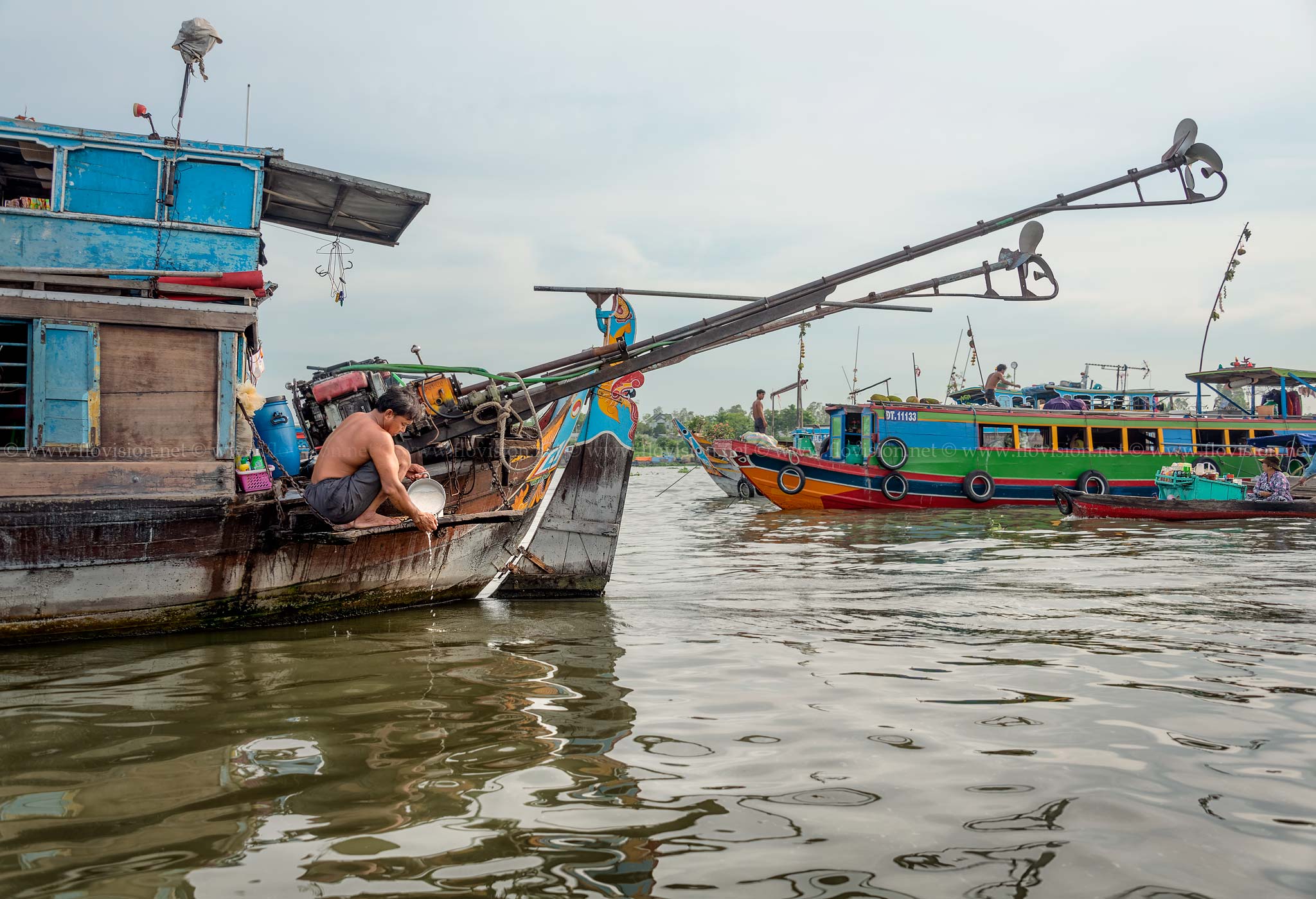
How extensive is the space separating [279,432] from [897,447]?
51.2 ft

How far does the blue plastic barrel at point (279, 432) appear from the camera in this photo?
6703mm

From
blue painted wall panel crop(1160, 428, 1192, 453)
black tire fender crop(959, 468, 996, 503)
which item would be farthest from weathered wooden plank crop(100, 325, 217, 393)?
blue painted wall panel crop(1160, 428, 1192, 453)

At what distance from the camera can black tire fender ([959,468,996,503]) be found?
1978cm

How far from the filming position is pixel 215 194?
670 cm

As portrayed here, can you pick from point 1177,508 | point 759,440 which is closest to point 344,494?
point 1177,508

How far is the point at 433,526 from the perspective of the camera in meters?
6.00

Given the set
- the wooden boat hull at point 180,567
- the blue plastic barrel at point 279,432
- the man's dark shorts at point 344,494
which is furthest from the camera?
the blue plastic barrel at point 279,432

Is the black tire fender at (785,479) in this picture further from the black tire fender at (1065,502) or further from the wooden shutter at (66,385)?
the wooden shutter at (66,385)

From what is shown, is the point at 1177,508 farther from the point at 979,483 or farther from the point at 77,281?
the point at 77,281

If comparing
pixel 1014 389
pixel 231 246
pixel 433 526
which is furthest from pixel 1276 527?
pixel 231 246

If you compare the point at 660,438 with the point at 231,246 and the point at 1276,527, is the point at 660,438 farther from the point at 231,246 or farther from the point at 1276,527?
the point at 231,246

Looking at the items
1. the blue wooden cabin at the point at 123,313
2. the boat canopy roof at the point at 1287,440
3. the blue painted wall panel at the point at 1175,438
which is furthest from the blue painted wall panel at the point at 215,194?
the boat canopy roof at the point at 1287,440

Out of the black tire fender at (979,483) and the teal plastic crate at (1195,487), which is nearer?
the teal plastic crate at (1195,487)

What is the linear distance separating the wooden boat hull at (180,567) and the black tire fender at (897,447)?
1458 cm
